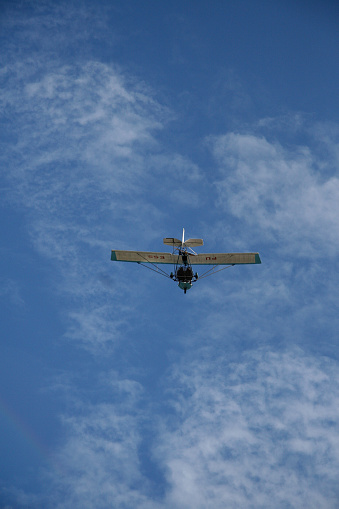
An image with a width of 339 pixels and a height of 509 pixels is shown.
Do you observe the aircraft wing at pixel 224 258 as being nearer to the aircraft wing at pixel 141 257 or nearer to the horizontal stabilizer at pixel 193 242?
the aircraft wing at pixel 141 257

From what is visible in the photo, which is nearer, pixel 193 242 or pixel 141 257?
pixel 193 242

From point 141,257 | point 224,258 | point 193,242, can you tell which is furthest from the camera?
point 141,257

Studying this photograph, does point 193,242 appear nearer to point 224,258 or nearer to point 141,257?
point 224,258

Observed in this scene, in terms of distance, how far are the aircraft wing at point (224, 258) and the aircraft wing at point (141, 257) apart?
12.4 ft

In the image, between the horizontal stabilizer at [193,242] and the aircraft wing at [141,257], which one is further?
the aircraft wing at [141,257]

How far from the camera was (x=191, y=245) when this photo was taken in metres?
78.2

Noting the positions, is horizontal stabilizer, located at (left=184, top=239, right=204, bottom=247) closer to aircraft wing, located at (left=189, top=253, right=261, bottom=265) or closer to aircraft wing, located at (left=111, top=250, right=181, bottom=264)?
aircraft wing, located at (left=189, top=253, right=261, bottom=265)

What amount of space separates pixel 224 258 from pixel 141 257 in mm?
13843

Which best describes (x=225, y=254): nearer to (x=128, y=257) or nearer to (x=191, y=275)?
(x=191, y=275)

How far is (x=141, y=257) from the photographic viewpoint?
278ft

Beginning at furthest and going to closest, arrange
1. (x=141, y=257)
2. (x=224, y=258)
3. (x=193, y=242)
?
(x=141, y=257) → (x=224, y=258) → (x=193, y=242)

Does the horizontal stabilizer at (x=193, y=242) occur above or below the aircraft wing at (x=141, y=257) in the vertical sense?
below

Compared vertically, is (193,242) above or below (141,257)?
below

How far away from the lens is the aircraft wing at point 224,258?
8325cm
